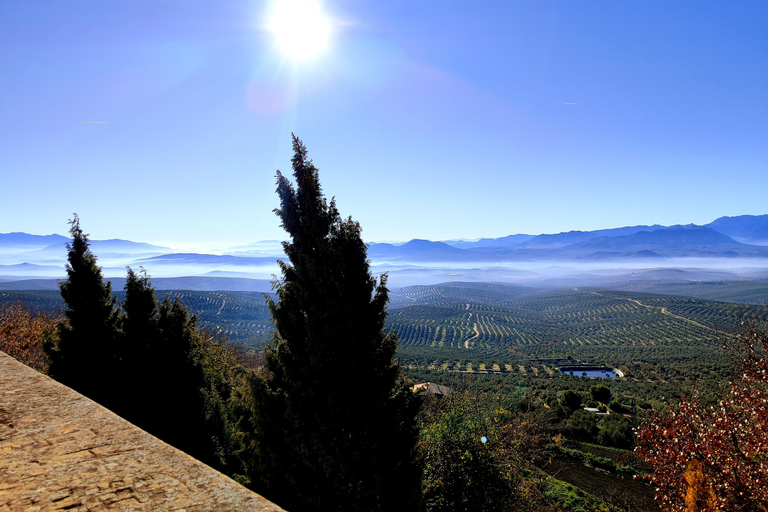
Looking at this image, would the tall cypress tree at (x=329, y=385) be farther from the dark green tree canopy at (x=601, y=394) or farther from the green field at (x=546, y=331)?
the green field at (x=546, y=331)

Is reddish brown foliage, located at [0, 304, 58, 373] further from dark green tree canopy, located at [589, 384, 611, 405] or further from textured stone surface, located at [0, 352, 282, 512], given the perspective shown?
dark green tree canopy, located at [589, 384, 611, 405]

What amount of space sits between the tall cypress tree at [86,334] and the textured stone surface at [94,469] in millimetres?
11878

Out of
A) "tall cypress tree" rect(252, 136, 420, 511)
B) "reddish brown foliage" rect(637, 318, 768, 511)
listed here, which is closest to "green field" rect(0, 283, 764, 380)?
"tall cypress tree" rect(252, 136, 420, 511)

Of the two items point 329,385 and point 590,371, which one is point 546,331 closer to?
point 590,371

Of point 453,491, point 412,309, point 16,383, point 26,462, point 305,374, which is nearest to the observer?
point 26,462

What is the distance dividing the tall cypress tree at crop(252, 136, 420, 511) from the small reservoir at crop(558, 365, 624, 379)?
7020 centimetres

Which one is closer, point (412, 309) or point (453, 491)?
point (453, 491)

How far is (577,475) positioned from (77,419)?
25230 mm

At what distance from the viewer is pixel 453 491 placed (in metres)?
10.1

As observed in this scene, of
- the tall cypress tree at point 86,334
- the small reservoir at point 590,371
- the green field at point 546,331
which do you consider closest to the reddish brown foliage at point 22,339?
the tall cypress tree at point 86,334

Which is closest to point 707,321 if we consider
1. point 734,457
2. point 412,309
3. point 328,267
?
point 412,309

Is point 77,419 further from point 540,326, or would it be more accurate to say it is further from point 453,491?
point 540,326

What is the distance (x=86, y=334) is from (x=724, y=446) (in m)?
18.4

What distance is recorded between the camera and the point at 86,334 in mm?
12375
